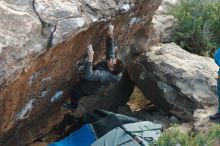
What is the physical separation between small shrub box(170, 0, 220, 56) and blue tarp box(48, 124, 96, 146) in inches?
169

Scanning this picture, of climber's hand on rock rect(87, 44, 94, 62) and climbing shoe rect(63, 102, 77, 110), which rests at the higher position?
climber's hand on rock rect(87, 44, 94, 62)

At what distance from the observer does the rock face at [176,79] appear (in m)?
8.29

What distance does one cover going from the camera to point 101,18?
665 centimetres

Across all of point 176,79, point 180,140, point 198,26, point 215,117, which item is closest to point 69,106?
point 176,79

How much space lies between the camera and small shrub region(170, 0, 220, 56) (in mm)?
10469

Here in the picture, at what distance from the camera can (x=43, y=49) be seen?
5652 millimetres

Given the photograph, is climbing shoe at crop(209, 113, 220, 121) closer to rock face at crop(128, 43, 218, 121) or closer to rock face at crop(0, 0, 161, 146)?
rock face at crop(128, 43, 218, 121)

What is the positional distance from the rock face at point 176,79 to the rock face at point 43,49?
870mm

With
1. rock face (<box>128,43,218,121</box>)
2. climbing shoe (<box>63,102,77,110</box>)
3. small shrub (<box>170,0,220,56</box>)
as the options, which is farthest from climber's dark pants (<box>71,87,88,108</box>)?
small shrub (<box>170,0,220,56</box>)

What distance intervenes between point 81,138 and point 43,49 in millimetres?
1915

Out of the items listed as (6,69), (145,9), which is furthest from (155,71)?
(6,69)

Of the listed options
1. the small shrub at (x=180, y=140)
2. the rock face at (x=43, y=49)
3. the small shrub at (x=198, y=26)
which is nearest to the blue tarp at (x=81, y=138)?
the rock face at (x=43, y=49)

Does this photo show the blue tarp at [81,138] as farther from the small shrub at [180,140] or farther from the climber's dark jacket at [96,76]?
the small shrub at [180,140]

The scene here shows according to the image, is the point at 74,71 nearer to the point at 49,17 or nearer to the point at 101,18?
A: the point at 101,18
